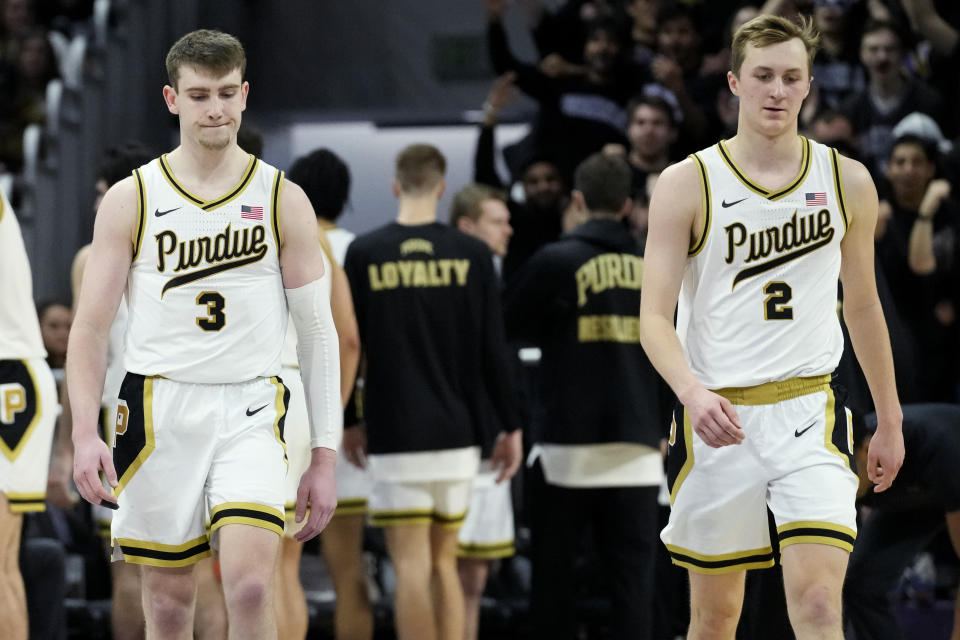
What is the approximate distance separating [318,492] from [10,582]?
5.29 feet

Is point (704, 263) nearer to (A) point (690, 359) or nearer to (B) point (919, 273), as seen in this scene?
(A) point (690, 359)

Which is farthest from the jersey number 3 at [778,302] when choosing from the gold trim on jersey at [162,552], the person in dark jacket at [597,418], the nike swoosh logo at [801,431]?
the person in dark jacket at [597,418]

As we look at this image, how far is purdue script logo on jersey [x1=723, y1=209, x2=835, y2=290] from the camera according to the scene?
439 centimetres

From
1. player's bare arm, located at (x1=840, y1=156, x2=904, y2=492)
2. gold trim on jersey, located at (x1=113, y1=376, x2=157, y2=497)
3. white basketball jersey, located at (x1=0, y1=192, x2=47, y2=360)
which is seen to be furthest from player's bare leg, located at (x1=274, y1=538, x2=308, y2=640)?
player's bare arm, located at (x1=840, y1=156, x2=904, y2=492)

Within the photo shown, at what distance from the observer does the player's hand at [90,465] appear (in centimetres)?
412

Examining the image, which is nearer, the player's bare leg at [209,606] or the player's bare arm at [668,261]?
the player's bare arm at [668,261]

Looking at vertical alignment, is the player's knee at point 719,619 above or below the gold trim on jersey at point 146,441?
below

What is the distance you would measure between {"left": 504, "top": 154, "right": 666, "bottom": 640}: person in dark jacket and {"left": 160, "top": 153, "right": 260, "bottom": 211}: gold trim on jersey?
7.38 ft

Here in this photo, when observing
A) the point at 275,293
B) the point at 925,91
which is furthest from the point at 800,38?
the point at 925,91

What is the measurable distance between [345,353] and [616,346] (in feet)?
4.09

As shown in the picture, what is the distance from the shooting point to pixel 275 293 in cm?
443

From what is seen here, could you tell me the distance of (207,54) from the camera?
4297mm

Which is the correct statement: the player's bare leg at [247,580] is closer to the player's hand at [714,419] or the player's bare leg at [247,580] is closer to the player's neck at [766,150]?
the player's hand at [714,419]

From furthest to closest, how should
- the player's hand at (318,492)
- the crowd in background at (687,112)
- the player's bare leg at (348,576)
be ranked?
the crowd in background at (687,112) < the player's bare leg at (348,576) < the player's hand at (318,492)
